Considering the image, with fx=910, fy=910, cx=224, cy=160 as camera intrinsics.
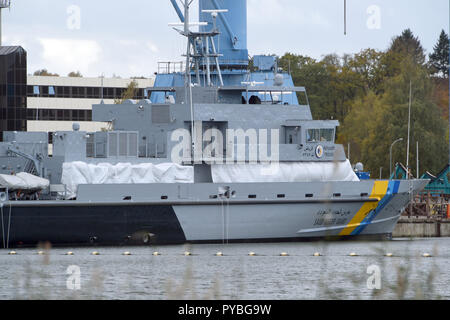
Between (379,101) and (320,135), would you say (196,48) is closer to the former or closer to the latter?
(320,135)

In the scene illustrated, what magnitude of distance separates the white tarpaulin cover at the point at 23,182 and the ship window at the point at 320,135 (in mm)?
9239

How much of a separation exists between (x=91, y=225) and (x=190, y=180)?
3583 millimetres

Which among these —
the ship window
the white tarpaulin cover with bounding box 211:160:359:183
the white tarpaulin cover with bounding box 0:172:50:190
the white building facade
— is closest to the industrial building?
the white building facade

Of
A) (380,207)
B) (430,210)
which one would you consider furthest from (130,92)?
(380,207)

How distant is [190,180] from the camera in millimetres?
28797

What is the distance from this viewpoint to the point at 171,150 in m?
29.7

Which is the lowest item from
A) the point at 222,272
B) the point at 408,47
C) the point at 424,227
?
the point at 424,227

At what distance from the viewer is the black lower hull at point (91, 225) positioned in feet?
87.0

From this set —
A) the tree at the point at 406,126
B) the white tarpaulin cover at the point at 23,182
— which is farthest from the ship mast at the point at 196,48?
the tree at the point at 406,126

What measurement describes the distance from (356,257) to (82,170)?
8660 millimetres

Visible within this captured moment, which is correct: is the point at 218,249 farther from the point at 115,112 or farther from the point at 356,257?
the point at 115,112

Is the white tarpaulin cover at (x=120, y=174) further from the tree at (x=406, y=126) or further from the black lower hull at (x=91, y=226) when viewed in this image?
the tree at (x=406, y=126)
